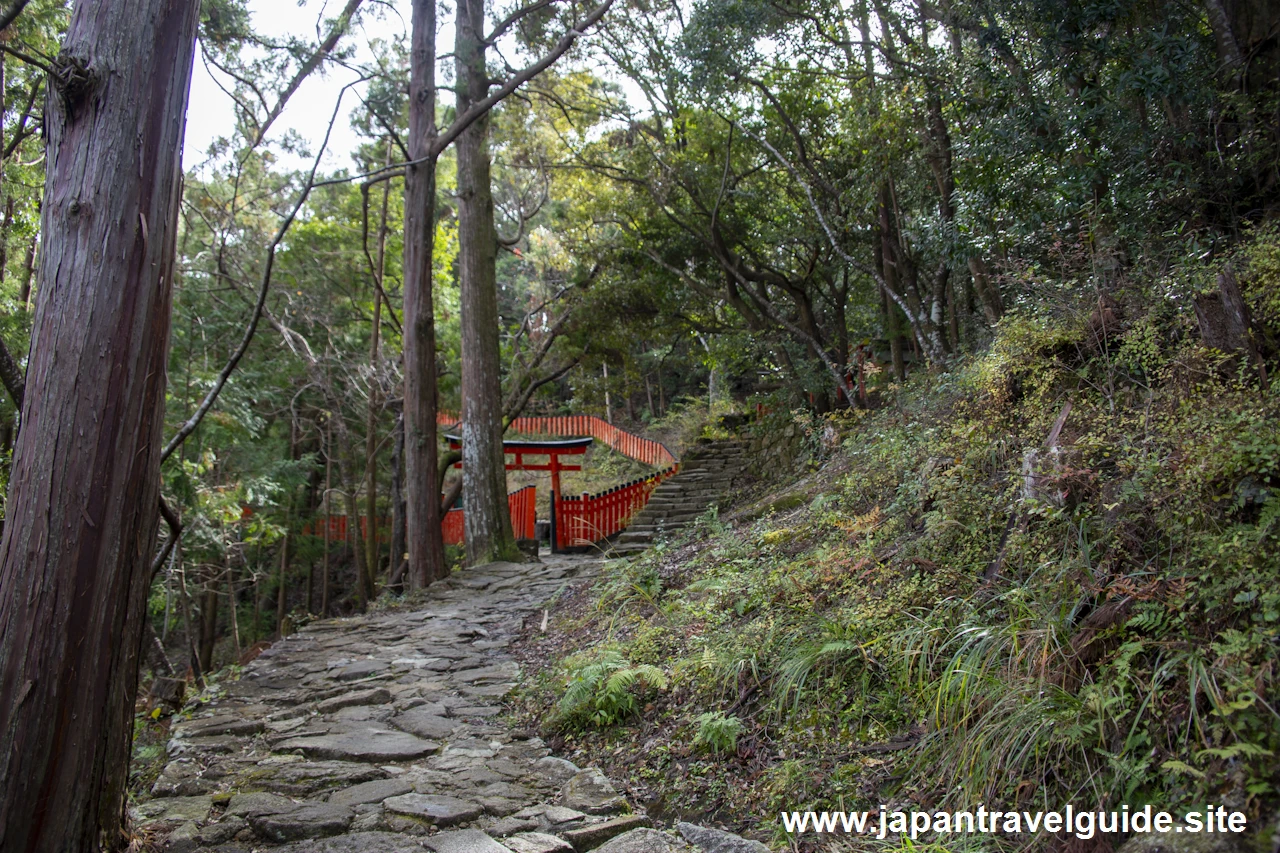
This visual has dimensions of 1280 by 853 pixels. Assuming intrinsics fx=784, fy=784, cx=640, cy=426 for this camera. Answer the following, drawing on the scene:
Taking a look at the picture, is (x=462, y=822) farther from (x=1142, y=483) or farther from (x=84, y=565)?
(x=1142, y=483)

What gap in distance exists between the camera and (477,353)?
11.7m

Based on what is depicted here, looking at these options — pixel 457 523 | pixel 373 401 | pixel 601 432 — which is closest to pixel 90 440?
pixel 373 401

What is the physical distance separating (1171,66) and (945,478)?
3465mm

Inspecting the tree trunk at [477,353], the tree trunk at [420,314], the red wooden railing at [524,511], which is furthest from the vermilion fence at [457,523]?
the tree trunk at [420,314]

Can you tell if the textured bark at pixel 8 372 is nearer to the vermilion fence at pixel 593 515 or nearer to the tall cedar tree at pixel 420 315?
the tall cedar tree at pixel 420 315

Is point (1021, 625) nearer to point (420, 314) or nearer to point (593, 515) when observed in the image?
point (420, 314)

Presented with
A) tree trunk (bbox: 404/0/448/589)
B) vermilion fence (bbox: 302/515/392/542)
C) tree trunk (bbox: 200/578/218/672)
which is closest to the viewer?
tree trunk (bbox: 404/0/448/589)

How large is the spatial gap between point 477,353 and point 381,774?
8336 mm

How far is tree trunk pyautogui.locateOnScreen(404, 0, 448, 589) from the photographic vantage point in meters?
11.0

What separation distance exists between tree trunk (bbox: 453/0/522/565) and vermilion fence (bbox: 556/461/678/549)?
3158mm

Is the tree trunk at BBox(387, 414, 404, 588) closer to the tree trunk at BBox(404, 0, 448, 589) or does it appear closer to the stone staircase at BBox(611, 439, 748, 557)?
the tree trunk at BBox(404, 0, 448, 589)

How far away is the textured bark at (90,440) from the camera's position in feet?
8.75

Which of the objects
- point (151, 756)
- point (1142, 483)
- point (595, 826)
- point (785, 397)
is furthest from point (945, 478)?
point (785, 397)

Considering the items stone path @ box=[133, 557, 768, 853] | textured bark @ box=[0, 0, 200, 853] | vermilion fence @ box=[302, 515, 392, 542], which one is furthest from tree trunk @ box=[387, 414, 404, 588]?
textured bark @ box=[0, 0, 200, 853]
